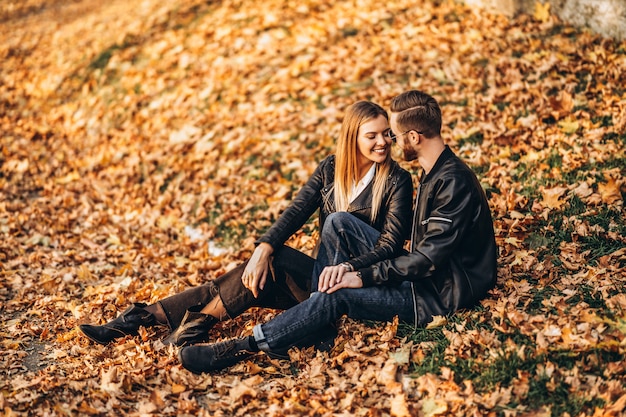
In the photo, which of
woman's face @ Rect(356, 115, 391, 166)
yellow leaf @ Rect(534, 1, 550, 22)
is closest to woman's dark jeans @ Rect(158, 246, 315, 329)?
woman's face @ Rect(356, 115, 391, 166)

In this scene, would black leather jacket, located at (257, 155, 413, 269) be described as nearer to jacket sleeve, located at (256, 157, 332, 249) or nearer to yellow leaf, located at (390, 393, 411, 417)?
jacket sleeve, located at (256, 157, 332, 249)

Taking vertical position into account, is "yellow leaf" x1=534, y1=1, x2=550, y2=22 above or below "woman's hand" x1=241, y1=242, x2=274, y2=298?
above

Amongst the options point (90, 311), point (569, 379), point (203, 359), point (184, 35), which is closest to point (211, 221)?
point (90, 311)

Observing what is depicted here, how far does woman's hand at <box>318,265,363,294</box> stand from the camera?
14.3 ft

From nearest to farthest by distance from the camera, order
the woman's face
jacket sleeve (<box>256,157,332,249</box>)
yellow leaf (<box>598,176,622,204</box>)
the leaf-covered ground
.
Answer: the leaf-covered ground → the woman's face → jacket sleeve (<box>256,157,332,249</box>) → yellow leaf (<box>598,176,622,204</box>)

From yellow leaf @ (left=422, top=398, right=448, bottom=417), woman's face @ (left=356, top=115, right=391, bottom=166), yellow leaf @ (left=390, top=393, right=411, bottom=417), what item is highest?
woman's face @ (left=356, top=115, right=391, bottom=166)

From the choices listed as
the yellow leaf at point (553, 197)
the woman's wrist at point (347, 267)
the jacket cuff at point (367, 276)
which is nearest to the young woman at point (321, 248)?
Answer: the woman's wrist at point (347, 267)

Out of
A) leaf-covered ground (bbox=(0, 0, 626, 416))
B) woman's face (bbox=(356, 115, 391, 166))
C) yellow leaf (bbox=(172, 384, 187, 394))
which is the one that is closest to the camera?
leaf-covered ground (bbox=(0, 0, 626, 416))

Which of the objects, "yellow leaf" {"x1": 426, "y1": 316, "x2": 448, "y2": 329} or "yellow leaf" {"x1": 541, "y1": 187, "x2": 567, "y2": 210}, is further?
"yellow leaf" {"x1": 541, "y1": 187, "x2": 567, "y2": 210}

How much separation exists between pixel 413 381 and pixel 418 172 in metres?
3.27

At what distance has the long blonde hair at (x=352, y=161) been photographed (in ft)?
15.9

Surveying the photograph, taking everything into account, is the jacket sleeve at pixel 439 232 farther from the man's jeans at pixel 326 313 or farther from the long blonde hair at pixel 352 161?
the long blonde hair at pixel 352 161

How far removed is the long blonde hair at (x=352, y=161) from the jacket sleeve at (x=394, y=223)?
0.29 feet

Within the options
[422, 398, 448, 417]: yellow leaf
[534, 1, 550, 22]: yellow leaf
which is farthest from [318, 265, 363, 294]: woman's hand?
[534, 1, 550, 22]: yellow leaf
